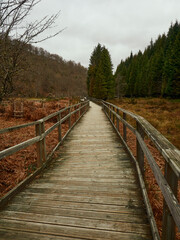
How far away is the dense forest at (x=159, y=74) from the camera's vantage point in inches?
1484

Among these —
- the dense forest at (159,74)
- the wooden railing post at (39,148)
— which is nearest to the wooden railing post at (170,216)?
the wooden railing post at (39,148)

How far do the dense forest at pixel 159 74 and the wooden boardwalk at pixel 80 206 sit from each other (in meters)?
39.1

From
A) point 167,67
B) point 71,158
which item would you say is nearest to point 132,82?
point 167,67

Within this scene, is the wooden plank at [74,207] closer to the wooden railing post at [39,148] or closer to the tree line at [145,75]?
the wooden railing post at [39,148]

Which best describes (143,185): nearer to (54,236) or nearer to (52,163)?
(54,236)

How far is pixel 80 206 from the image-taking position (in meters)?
2.42

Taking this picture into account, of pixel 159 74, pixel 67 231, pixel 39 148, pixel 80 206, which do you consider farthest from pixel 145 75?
pixel 67 231

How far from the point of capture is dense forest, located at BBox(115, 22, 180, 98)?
37.7m

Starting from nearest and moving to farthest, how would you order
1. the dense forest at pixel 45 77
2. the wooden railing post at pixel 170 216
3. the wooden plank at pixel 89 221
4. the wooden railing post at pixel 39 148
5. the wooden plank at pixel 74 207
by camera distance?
the wooden railing post at pixel 170 216
the wooden plank at pixel 89 221
the wooden plank at pixel 74 207
the wooden railing post at pixel 39 148
the dense forest at pixel 45 77

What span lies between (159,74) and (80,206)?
180 ft

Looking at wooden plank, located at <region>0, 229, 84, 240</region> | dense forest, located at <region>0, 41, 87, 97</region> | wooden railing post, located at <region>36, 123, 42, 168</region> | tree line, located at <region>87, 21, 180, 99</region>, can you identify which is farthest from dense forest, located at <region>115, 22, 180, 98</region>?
wooden plank, located at <region>0, 229, 84, 240</region>

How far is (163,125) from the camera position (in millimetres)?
10992

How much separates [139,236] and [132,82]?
67928mm

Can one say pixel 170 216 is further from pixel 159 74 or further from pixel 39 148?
pixel 159 74
